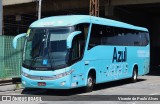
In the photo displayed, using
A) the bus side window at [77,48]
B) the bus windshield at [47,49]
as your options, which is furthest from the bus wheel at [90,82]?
the bus windshield at [47,49]

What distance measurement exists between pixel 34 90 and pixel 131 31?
24.2 feet

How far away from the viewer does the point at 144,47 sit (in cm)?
2620

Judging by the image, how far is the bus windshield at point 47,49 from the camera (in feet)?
54.4

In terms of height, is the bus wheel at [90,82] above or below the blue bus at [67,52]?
below

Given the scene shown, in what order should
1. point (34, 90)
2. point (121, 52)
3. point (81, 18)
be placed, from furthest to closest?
point (121, 52), point (34, 90), point (81, 18)

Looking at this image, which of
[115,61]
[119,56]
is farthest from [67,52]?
[119,56]

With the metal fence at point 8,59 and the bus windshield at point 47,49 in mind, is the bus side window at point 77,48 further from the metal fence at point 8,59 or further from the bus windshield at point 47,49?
the metal fence at point 8,59

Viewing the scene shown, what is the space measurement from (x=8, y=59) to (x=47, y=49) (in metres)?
4.77

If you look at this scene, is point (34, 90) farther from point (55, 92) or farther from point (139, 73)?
point (139, 73)

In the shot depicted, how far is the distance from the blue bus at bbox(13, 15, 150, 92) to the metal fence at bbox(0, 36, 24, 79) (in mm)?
2946

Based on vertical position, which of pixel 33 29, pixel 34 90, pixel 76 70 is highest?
pixel 33 29

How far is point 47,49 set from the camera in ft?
54.9

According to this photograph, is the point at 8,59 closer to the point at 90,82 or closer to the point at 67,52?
the point at 90,82

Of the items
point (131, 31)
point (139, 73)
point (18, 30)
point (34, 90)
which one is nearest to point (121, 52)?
point (131, 31)
